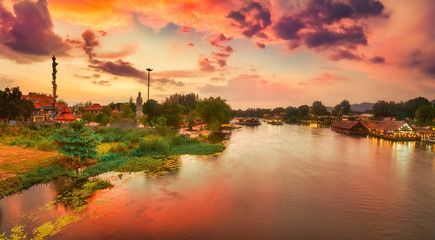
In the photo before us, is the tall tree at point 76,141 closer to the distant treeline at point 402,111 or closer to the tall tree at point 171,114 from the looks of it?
the tall tree at point 171,114

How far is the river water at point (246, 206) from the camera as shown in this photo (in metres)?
14.0

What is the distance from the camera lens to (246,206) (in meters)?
18.0

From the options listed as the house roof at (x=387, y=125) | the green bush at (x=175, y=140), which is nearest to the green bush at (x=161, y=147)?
the green bush at (x=175, y=140)

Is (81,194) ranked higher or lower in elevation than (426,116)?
lower

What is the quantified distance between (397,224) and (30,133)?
5420cm

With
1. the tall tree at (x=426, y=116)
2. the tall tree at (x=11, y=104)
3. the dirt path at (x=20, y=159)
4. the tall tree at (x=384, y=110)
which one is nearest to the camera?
the dirt path at (x=20, y=159)

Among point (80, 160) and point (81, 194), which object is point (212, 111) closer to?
point (80, 160)

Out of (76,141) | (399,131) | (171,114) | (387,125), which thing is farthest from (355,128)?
(76,141)

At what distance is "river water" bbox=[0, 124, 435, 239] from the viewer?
14.0 meters

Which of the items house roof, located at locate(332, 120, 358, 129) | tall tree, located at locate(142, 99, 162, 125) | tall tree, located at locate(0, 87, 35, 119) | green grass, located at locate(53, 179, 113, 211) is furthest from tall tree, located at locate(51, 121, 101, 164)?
house roof, located at locate(332, 120, 358, 129)

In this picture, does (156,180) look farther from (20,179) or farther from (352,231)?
(352,231)

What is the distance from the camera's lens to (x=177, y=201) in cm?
1827

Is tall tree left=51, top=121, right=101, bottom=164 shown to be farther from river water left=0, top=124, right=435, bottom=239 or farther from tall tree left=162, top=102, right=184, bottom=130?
tall tree left=162, top=102, right=184, bottom=130

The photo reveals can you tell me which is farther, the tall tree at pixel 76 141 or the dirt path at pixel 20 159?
the tall tree at pixel 76 141
